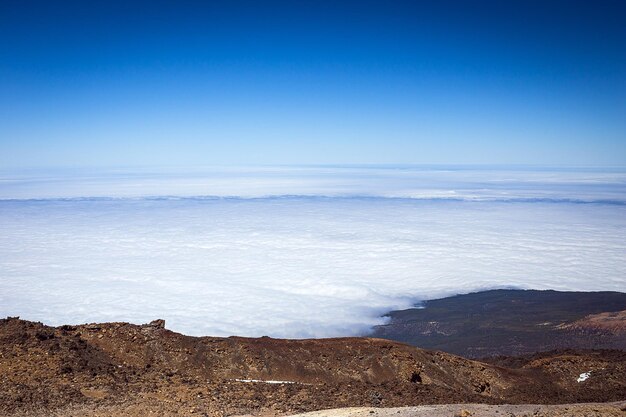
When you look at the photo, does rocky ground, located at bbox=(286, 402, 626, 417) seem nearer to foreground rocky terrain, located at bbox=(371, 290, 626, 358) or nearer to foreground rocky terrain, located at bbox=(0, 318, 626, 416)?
foreground rocky terrain, located at bbox=(0, 318, 626, 416)

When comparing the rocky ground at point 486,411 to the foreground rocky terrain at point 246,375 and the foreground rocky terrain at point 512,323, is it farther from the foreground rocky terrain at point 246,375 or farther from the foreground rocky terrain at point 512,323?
the foreground rocky terrain at point 512,323

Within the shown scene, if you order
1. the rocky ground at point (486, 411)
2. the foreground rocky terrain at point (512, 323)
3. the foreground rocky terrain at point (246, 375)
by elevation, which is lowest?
the foreground rocky terrain at point (512, 323)

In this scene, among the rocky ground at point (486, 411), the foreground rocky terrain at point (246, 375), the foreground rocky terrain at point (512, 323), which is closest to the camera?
the rocky ground at point (486, 411)

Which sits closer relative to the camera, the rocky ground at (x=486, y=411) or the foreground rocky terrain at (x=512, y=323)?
the rocky ground at (x=486, y=411)

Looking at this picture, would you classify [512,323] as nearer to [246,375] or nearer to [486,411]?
[246,375]

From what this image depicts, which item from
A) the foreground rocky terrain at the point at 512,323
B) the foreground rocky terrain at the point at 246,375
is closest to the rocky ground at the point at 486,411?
the foreground rocky terrain at the point at 246,375

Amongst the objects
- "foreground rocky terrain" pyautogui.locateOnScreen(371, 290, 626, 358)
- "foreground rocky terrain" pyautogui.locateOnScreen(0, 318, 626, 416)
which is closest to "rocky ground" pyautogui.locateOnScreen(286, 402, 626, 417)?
"foreground rocky terrain" pyautogui.locateOnScreen(0, 318, 626, 416)

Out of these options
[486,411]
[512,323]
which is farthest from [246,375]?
[512,323]

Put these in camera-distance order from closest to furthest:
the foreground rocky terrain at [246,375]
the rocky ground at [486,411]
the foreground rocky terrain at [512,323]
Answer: the rocky ground at [486,411] → the foreground rocky terrain at [246,375] → the foreground rocky terrain at [512,323]

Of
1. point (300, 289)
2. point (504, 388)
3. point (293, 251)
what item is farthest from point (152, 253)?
point (504, 388)
